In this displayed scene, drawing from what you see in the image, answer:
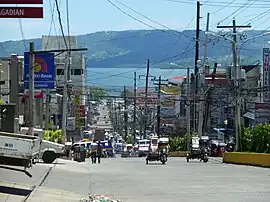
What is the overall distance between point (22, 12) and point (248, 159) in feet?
112

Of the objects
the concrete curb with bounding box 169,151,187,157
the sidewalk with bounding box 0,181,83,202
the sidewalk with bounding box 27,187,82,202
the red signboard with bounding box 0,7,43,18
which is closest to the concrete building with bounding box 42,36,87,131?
the concrete curb with bounding box 169,151,187,157

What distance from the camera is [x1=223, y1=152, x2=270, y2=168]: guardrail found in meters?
44.1

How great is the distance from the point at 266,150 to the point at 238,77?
6999 mm

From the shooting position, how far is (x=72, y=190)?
23.4 meters

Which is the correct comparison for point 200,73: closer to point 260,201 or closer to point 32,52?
point 32,52

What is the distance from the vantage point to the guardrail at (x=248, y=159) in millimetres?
44062

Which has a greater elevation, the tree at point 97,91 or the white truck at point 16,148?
the tree at point 97,91

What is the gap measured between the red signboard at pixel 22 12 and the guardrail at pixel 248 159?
30.1 m

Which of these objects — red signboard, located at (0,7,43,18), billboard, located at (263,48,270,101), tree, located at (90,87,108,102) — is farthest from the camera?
tree, located at (90,87,108,102)

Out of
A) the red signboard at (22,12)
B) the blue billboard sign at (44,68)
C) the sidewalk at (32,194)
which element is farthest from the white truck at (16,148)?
the blue billboard sign at (44,68)

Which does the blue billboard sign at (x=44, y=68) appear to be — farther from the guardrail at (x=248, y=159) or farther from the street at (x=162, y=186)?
the guardrail at (x=248, y=159)

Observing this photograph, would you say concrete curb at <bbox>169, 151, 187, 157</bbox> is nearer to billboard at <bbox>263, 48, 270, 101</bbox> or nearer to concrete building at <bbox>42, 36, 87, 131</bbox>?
billboard at <bbox>263, 48, 270, 101</bbox>

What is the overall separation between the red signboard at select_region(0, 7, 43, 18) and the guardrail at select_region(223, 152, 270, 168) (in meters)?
30.1

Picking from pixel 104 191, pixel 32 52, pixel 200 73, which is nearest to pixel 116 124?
pixel 200 73
